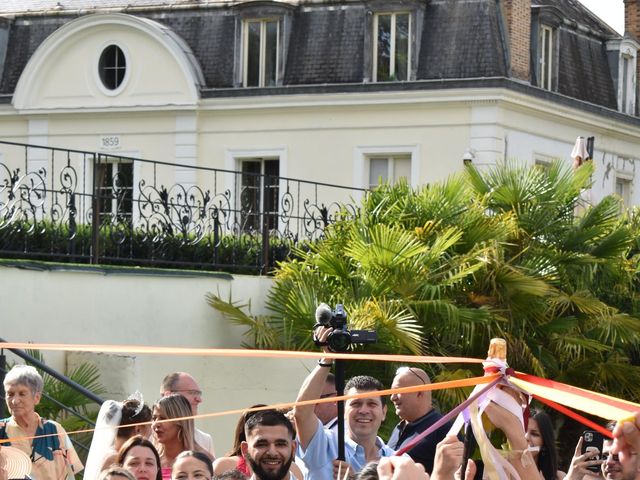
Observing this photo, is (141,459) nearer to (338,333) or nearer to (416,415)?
(338,333)

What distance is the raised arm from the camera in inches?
306

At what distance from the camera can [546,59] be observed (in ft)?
98.0

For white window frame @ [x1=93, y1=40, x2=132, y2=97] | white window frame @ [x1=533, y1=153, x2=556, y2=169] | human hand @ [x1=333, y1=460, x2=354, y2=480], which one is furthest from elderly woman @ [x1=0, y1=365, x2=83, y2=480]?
white window frame @ [x1=93, y1=40, x2=132, y2=97]

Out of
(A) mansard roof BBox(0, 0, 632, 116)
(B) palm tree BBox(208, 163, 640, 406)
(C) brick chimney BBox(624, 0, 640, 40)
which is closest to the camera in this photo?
(B) palm tree BBox(208, 163, 640, 406)

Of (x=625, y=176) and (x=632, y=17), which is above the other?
(x=632, y=17)

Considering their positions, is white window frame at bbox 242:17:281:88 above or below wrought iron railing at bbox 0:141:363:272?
above

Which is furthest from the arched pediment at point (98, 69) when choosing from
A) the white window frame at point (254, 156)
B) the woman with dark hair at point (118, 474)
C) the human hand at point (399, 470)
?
the human hand at point (399, 470)

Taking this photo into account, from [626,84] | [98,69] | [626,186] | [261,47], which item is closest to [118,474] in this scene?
[261,47]

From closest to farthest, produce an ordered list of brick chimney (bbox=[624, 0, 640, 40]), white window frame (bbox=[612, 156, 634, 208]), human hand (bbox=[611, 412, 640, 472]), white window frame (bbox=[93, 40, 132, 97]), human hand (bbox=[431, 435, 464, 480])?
human hand (bbox=[611, 412, 640, 472]) → human hand (bbox=[431, 435, 464, 480]) → white window frame (bbox=[93, 40, 132, 97]) → white window frame (bbox=[612, 156, 634, 208]) → brick chimney (bbox=[624, 0, 640, 40])

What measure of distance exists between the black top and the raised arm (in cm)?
78

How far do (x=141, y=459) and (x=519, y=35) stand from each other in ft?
69.7

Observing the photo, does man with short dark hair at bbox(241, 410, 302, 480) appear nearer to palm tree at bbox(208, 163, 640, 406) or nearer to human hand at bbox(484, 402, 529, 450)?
human hand at bbox(484, 402, 529, 450)

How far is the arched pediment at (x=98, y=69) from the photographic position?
29078 mm

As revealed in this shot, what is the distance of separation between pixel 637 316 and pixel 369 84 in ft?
41.8
